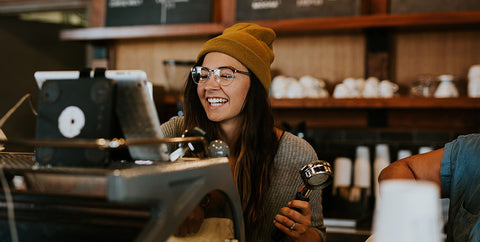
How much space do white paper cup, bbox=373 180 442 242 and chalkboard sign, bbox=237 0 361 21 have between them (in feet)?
7.50

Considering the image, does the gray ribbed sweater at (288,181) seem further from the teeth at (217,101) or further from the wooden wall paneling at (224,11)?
the wooden wall paneling at (224,11)

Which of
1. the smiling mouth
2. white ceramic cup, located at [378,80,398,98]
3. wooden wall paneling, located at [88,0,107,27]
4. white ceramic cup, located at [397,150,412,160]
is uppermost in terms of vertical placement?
wooden wall paneling, located at [88,0,107,27]

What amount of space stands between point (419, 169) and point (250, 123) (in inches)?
21.8

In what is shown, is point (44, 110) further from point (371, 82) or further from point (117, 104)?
point (371, 82)

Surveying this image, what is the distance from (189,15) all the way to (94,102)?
7.28 feet

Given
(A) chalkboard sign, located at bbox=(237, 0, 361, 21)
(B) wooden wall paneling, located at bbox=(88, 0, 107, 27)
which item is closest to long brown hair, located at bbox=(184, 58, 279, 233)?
(A) chalkboard sign, located at bbox=(237, 0, 361, 21)

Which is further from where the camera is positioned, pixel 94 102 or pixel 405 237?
pixel 94 102

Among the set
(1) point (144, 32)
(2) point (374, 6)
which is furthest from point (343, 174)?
(1) point (144, 32)

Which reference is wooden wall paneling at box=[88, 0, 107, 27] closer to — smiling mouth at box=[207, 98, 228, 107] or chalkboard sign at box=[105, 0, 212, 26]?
chalkboard sign at box=[105, 0, 212, 26]

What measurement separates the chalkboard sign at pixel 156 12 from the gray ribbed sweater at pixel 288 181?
5.01ft

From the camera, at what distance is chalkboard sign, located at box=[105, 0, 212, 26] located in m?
2.91

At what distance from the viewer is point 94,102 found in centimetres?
80

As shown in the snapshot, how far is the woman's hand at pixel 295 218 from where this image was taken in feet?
4.00

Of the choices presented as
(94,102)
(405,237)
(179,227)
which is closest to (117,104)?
(94,102)
